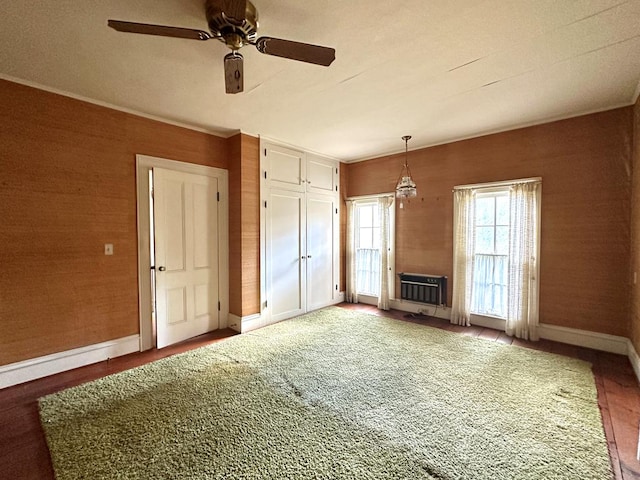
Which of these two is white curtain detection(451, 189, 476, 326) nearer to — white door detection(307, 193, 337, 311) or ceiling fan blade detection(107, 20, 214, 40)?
white door detection(307, 193, 337, 311)

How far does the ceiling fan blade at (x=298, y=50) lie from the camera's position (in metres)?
1.62

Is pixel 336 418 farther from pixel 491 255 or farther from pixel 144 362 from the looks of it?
pixel 491 255

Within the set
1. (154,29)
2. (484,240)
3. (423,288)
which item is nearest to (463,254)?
(484,240)

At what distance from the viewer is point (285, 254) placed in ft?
14.6

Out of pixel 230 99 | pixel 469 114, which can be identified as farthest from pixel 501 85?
pixel 230 99

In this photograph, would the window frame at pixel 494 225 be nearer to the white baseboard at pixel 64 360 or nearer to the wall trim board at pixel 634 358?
the wall trim board at pixel 634 358

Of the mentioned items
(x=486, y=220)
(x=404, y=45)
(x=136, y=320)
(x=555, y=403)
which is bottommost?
(x=555, y=403)

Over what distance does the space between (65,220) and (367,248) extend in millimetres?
4306

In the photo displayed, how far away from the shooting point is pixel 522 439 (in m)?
1.84

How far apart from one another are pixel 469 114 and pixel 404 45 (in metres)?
1.70

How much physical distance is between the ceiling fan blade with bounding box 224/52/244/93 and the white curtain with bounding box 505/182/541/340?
3.57 meters

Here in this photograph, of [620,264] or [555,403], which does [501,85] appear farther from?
[555,403]

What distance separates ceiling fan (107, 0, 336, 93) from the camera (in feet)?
5.10

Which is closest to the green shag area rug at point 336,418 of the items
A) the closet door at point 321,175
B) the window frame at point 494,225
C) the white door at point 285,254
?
the window frame at point 494,225
